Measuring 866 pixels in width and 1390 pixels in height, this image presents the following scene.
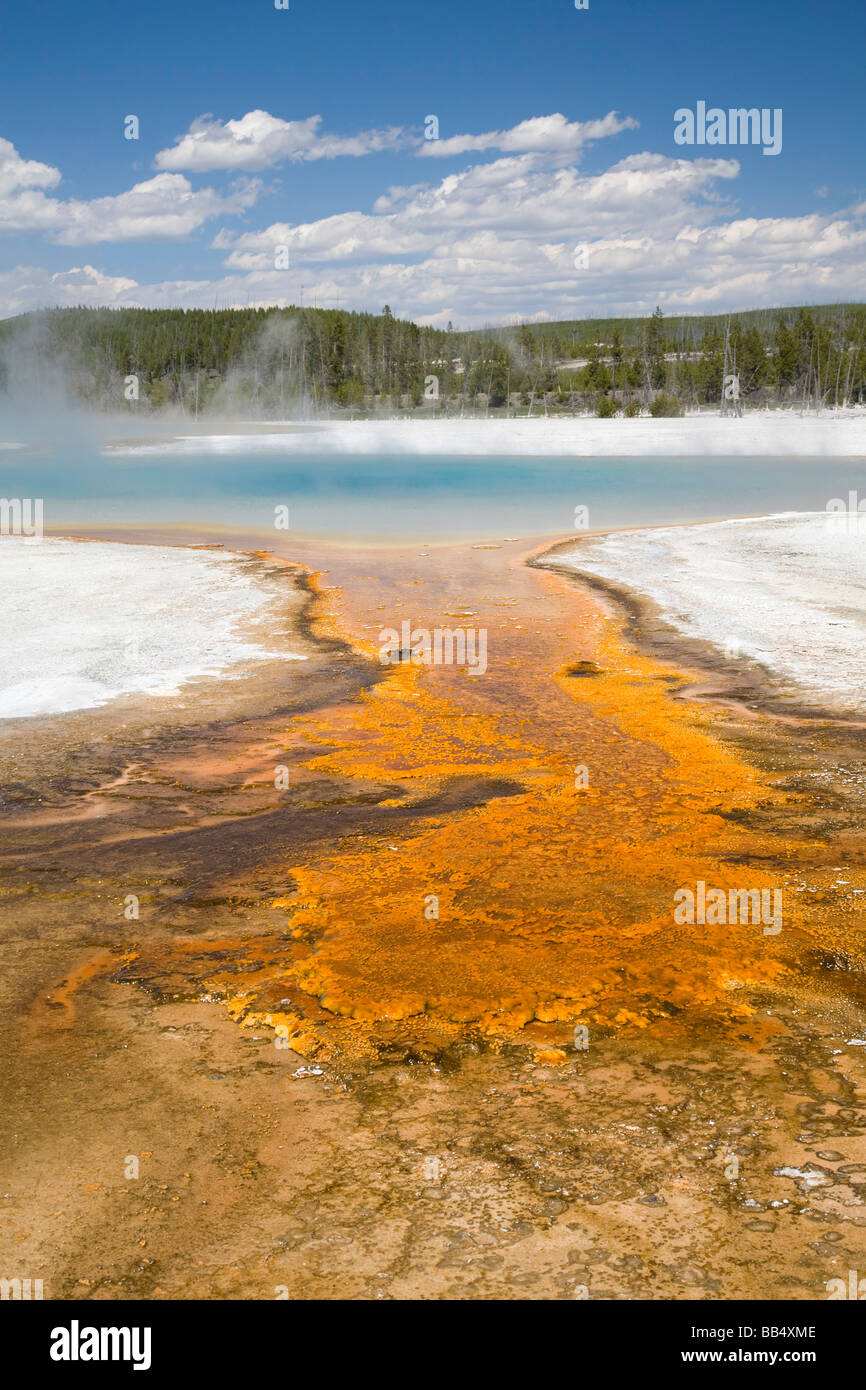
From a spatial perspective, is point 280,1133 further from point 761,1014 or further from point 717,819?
point 717,819

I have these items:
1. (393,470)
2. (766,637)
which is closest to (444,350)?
(393,470)

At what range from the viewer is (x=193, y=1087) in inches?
144

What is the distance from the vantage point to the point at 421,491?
3105 cm

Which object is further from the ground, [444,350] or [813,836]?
[444,350]

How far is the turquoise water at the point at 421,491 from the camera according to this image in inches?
944
